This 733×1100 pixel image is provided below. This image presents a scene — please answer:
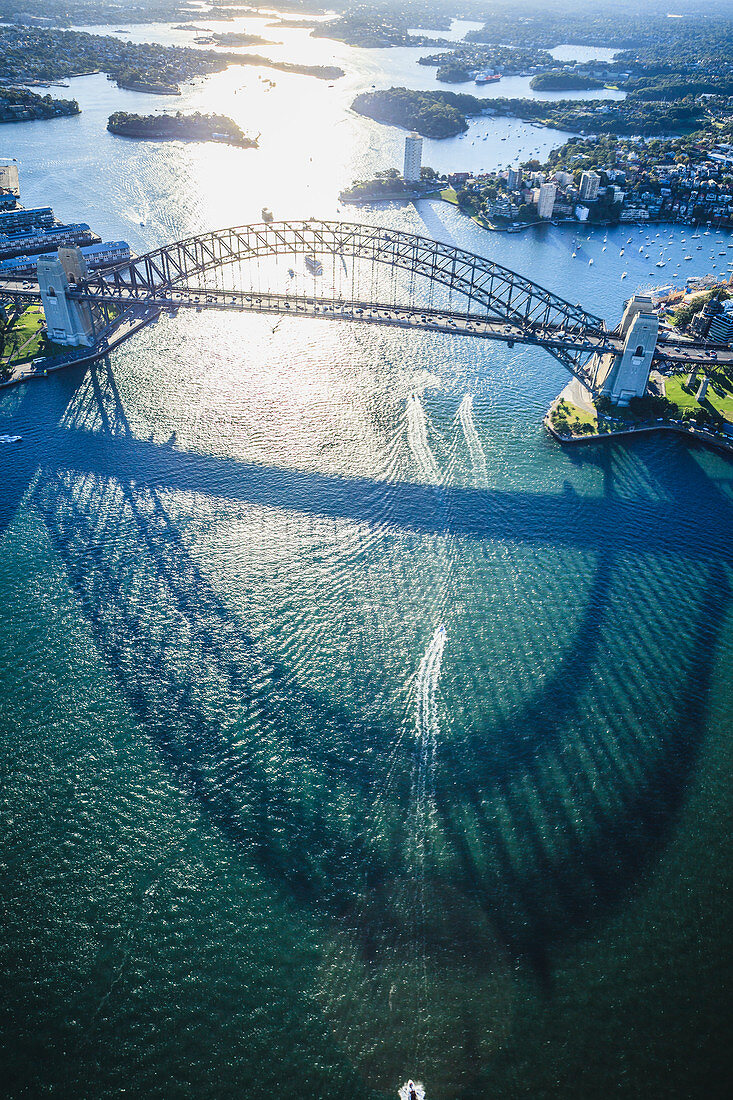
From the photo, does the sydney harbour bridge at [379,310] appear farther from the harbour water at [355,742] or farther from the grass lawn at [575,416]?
the harbour water at [355,742]

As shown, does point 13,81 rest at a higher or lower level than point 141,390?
higher

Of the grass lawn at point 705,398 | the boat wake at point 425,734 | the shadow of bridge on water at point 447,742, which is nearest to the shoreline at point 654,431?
the grass lawn at point 705,398

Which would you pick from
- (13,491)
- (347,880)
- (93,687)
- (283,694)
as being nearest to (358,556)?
(283,694)

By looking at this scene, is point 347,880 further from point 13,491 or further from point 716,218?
point 716,218

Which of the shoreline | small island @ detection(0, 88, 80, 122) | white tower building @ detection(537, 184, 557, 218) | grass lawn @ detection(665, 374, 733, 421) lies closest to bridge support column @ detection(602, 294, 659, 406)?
the shoreline

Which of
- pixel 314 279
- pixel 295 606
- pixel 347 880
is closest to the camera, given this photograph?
pixel 347 880

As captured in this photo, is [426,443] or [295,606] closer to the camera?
[295,606]

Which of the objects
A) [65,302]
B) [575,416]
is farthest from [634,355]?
[65,302]
